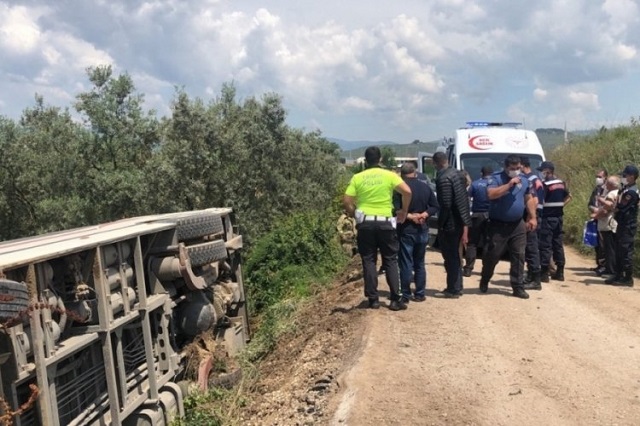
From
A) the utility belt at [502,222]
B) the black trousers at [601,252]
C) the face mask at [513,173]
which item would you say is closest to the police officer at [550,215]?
the black trousers at [601,252]

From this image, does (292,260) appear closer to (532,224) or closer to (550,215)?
(550,215)

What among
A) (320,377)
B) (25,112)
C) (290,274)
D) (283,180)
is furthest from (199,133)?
(320,377)

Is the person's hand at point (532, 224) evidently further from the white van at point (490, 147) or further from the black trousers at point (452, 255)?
the white van at point (490, 147)

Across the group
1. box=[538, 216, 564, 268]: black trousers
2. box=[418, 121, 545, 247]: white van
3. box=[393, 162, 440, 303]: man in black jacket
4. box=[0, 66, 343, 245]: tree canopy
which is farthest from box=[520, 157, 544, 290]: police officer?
box=[0, 66, 343, 245]: tree canopy

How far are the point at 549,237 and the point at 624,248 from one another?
1115mm

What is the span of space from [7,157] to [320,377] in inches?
855

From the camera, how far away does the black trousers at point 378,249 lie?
704 cm

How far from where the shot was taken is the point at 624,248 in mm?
9297

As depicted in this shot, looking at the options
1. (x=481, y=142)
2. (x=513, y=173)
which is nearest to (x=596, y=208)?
(x=513, y=173)

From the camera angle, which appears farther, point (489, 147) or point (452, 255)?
point (489, 147)

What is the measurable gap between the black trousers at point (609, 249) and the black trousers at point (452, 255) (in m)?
3.32

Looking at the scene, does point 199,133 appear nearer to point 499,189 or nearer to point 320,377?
point 499,189

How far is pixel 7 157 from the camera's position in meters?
23.4

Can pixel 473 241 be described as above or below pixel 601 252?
above
